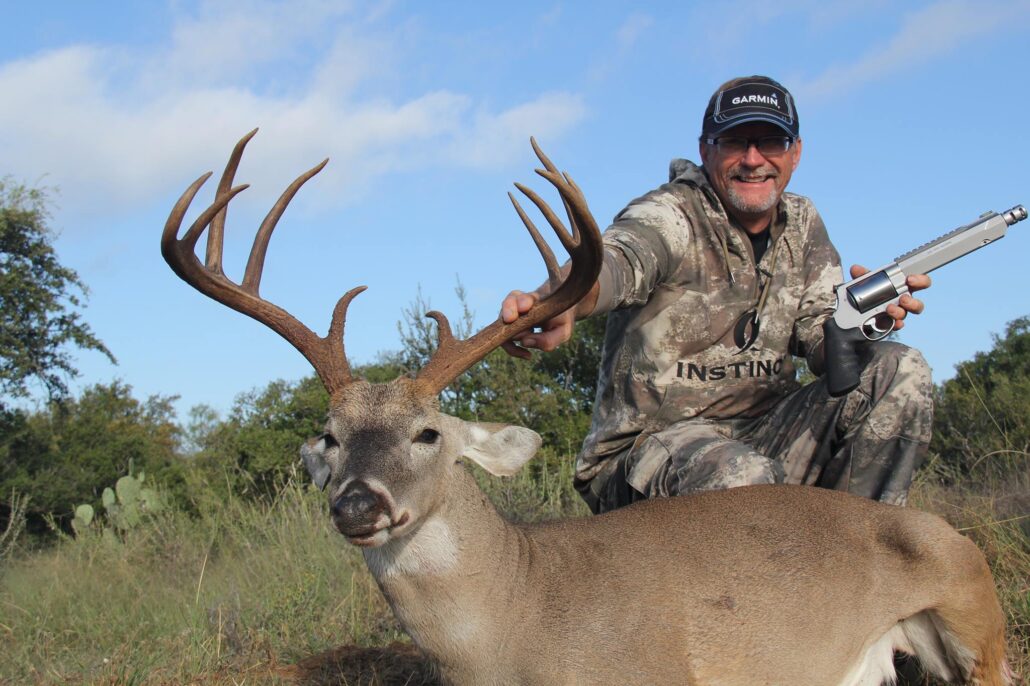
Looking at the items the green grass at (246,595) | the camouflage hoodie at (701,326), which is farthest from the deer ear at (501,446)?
the camouflage hoodie at (701,326)

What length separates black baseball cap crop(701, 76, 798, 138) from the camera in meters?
6.11

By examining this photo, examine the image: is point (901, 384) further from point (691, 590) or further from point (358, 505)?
point (358, 505)

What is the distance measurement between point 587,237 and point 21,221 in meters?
10.4

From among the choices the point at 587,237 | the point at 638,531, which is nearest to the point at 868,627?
the point at 638,531

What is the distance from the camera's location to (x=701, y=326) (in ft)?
20.2

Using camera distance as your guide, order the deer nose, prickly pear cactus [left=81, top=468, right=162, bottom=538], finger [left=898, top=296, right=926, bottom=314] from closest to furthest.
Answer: the deer nose, finger [left=898, top=296, right=926, bottom=314], prickly pear cactus [left=81, top=468, right=162, bottom=538]

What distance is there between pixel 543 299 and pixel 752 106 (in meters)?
2.33

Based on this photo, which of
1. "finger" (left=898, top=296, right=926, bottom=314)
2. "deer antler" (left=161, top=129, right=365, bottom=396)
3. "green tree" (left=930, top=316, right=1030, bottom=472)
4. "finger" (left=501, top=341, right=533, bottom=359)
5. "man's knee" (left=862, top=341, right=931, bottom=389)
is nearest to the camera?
"deer antler" (left=161, top=129, right=365, bottom=396)

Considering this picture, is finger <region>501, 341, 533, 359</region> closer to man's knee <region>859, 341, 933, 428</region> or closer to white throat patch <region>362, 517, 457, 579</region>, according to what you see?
white throat patch <region>362, 517, 457, 579</region>

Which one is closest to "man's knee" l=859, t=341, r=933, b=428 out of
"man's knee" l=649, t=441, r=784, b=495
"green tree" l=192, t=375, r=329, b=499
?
"man's knee" l=649, t=441, r=784, b=495

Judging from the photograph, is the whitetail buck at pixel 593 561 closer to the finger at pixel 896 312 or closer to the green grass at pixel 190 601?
the finger at pixel 896 312

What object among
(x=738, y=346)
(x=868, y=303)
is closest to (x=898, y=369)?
(x=868, y=303)

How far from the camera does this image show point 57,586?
28.2 ft

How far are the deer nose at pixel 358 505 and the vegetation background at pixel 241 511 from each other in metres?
1.84
